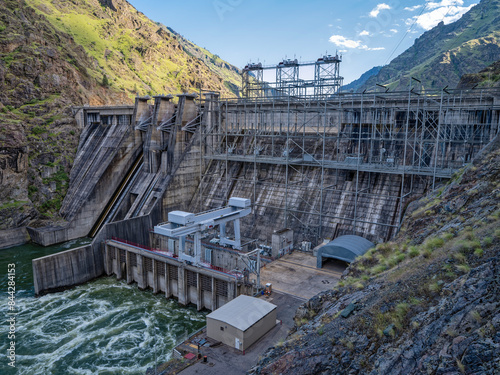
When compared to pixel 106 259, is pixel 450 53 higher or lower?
higher

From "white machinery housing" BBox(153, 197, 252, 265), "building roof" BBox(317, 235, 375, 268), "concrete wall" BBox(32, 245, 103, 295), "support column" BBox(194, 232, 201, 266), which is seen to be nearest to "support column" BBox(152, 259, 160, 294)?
"white machinery housing" BBox(153, 197, 252, 265)

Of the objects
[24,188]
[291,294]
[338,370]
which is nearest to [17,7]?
[24,188]

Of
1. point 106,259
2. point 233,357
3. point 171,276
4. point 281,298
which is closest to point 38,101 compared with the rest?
point 106,259

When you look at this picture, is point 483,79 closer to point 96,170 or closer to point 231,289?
point 231,289

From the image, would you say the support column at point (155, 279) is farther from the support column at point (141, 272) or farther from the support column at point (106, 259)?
the support column at point (106, 259)

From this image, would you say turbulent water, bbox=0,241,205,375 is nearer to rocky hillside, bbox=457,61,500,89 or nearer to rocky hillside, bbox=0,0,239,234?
rocky hillside, bbox=0,0,239,234

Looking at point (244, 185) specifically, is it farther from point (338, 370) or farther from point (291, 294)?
point (338, 370)
